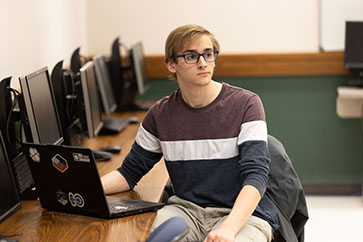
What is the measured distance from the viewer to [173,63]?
7.89 feet

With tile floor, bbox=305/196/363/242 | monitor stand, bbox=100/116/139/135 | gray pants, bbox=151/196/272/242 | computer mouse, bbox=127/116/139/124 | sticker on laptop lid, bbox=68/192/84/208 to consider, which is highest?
sticker on laptop lid, bbox=68/192/84/208

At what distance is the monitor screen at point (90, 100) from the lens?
10.4 ft

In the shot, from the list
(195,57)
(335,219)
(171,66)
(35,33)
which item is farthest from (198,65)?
(335,219)

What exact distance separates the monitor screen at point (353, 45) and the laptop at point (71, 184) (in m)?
2.79

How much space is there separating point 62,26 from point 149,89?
102 centimetres

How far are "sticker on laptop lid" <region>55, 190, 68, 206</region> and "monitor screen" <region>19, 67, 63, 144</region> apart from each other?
1.07ft

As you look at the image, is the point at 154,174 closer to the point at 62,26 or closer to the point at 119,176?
the point at 119,176

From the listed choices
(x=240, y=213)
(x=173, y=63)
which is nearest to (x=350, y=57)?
(x=173, y=63)

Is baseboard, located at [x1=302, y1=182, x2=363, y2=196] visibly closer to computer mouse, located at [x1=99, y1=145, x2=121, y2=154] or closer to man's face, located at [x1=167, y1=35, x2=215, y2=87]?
computer mouse, located at [x1=99, y1=145, x2=121, y2=154]

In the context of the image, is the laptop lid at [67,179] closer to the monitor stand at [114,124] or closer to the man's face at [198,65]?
the man's face at [198,65]

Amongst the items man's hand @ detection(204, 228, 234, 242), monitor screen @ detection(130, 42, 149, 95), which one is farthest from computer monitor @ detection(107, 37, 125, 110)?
man's hand @ detection(204, 228, 234, 242)

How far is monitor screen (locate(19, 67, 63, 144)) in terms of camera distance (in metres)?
2.40

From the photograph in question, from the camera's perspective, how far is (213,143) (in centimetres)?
234

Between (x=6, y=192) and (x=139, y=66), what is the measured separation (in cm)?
257
